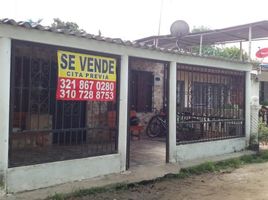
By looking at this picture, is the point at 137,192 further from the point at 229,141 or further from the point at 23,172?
the point at 229,141

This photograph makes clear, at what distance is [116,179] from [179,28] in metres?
8.48

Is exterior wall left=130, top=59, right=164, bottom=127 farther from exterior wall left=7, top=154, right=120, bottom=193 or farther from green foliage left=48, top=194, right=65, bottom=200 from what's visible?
green foliage left=48, top=194, right=65, bottom=200

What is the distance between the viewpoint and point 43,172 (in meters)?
6.26

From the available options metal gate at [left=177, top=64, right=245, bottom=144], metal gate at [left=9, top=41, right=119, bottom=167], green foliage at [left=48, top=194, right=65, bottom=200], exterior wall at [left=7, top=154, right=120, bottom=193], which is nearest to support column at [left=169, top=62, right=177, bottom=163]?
metal gate at [left=177, top=64, right=245, bottom=144]

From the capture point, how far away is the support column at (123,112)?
755 cm

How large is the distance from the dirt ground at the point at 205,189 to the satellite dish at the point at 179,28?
7.17 metres

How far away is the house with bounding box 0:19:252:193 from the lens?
596 cm

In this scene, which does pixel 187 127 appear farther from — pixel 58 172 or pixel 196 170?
pixel 58 172

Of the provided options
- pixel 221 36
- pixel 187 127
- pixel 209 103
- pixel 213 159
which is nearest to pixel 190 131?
pixel 187 127

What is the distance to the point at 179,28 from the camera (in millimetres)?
14172

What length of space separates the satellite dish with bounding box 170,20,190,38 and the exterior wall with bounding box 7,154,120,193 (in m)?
7.87

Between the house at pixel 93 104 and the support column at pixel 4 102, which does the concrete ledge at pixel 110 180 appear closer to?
the house at pixel 93 104

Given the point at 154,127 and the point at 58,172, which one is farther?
the point at 154,127

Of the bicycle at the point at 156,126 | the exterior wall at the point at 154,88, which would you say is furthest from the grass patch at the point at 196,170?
the exterior wall at the point at 154,88
